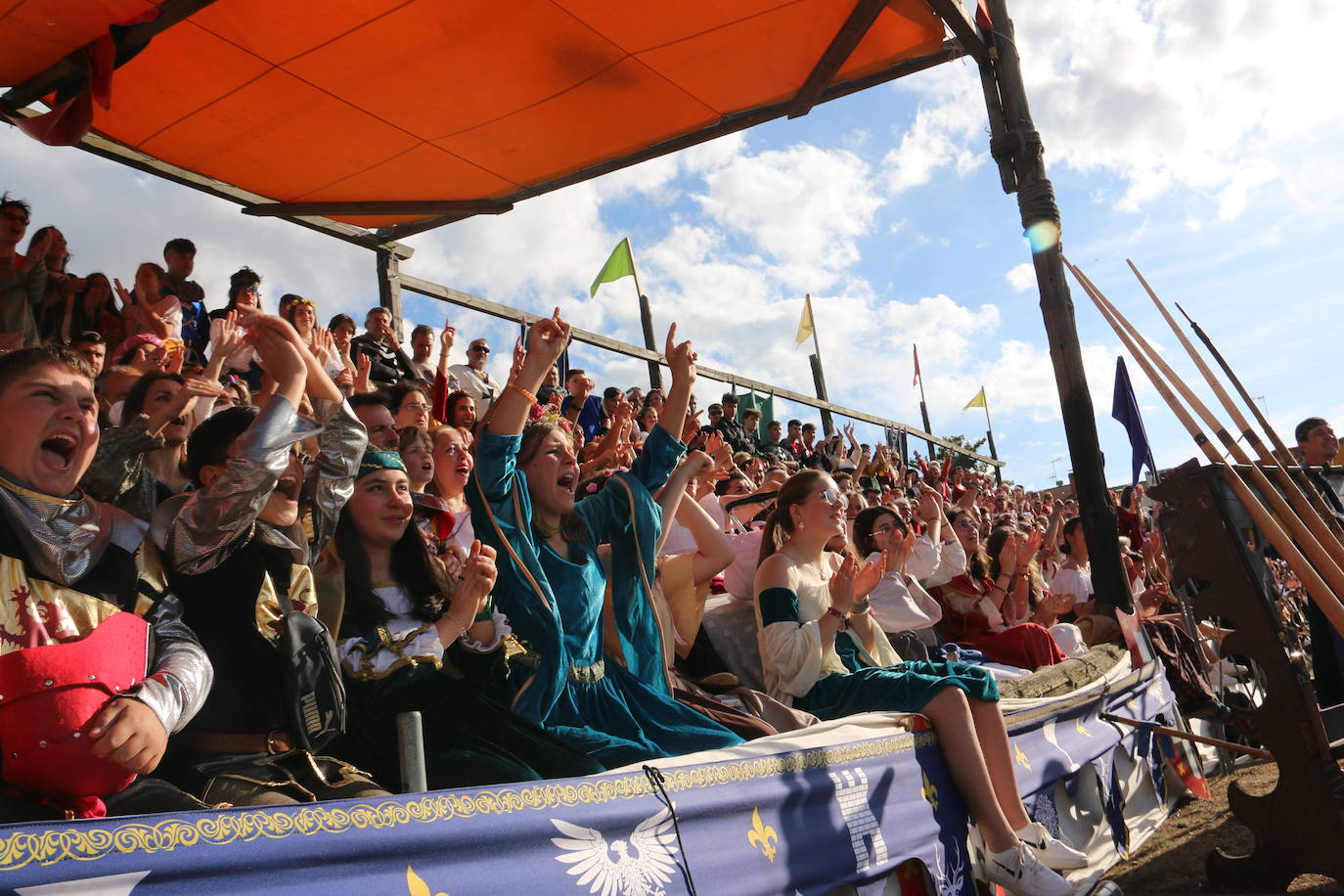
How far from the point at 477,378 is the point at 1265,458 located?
194 inches

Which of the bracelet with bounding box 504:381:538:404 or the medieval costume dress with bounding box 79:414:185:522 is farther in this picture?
the bracelet with bounding box 504:381:538:404

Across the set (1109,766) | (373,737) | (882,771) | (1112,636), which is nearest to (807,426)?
(1112,636)

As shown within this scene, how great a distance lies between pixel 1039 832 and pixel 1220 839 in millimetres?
1701

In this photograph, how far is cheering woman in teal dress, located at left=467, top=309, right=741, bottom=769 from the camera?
276cm

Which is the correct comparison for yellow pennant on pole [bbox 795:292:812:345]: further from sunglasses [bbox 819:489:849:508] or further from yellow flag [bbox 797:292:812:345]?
sunglasses [bbox 819:489:849:508]

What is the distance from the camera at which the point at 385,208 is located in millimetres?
5914

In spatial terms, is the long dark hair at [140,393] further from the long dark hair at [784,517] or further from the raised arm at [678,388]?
the long dark hair at [784,517]

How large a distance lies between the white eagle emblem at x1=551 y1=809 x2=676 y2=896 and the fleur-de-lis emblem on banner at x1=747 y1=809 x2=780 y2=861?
0.99 feet

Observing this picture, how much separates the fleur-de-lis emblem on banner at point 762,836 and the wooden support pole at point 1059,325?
404 cm

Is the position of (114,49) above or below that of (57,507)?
above

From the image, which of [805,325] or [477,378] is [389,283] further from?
[805,325]

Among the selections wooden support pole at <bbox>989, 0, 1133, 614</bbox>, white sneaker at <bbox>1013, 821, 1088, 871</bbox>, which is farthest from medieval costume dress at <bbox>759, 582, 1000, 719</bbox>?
wooden support pole at <bbox>989, 0, 1133, 614</bbox>

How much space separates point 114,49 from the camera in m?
3.93

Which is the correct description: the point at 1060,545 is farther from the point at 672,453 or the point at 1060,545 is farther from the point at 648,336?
the point at 672,453
